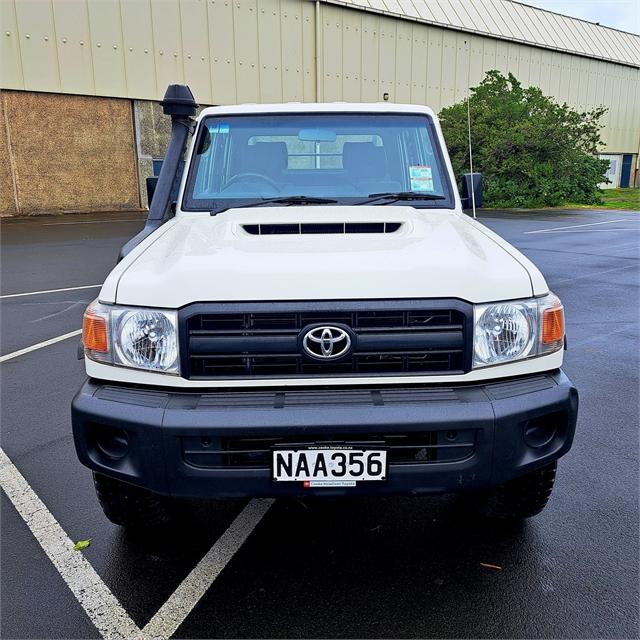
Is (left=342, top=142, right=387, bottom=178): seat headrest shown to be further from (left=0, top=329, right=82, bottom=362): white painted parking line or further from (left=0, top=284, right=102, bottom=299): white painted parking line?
(left=0, top=284, right=102, bottom=299): white painted parking line

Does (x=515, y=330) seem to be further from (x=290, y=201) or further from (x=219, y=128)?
(x=219, y=128)

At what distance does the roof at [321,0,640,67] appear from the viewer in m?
27.3

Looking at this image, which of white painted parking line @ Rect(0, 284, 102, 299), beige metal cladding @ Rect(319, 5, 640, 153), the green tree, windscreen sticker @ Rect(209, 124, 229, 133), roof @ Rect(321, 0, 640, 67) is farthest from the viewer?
roof @ Rect(321, 0, 640, 67)

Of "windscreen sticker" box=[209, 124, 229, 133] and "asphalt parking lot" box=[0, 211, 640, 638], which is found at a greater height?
"windscreen sticker" box=[209, 124, 229, 133]

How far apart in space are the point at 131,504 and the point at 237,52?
74.8 ft

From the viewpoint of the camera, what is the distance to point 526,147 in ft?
78.0

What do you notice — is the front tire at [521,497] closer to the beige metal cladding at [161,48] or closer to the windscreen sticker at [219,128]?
the windscreen sticker at [219,128]

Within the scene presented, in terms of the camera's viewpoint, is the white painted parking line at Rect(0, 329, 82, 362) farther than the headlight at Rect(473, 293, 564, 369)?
Yes

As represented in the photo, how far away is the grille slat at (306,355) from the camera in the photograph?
235 cm

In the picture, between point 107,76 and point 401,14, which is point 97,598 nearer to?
point 107,76

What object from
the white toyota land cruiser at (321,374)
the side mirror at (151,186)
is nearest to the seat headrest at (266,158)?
the side mirror at (151,186)

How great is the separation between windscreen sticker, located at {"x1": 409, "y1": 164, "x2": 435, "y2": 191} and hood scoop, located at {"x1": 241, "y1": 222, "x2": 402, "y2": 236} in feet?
2.13

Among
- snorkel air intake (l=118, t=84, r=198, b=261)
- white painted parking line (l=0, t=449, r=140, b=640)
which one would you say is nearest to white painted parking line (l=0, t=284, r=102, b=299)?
snorkel air intake (l=118, t=84, r=198, b=261)

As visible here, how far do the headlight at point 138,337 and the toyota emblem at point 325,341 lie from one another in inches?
20.0
